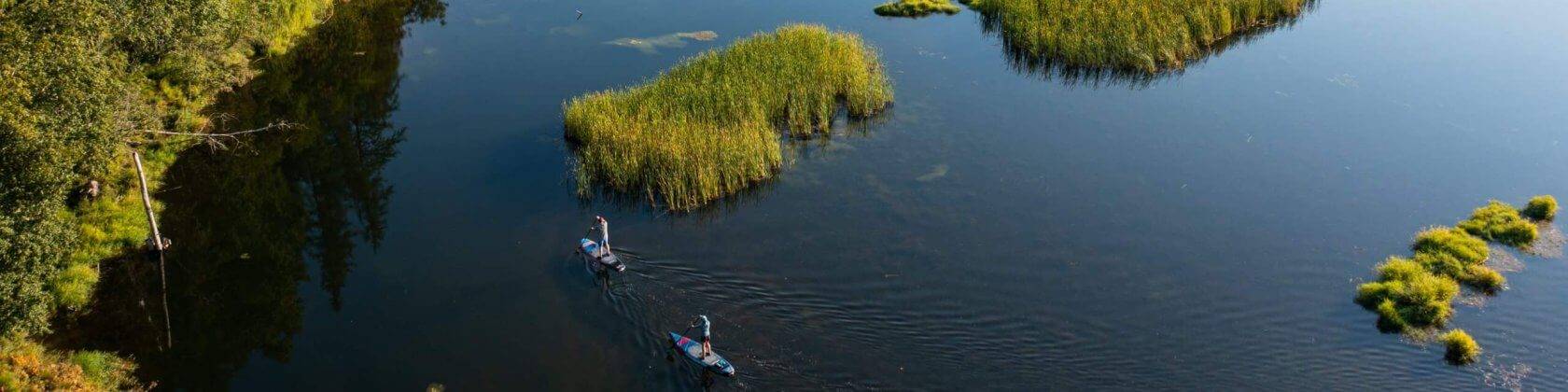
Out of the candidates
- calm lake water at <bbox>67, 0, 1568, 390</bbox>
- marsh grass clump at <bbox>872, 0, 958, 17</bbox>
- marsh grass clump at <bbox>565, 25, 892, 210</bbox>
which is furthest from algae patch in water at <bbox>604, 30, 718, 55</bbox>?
marsh grass clump at <bbox>872, 0, 958, 17</bbox>

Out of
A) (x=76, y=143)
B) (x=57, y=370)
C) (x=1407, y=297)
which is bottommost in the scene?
(x=1407, y=297)

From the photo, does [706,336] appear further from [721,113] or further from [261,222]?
[261,222]

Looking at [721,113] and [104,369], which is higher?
[721,113]

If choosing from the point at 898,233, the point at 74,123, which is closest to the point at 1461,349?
the point at 898,233

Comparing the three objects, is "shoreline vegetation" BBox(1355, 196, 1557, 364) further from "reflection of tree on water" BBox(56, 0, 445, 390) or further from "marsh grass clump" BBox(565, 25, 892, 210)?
"reflection of tree on water" BBox(56, 0, 445, 390)

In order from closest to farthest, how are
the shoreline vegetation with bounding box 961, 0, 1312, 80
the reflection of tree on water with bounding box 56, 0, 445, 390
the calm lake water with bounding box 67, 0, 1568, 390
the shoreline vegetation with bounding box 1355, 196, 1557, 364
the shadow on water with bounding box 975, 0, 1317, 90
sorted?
1. the calm lake water with bounding box 67, 0, 1568, 390
2. the reflection of tree on water with bounding box 56, 0, 445, 390
3. the shoreline vegetation with bounding box 1355, 196, 1557, 364
4. the shadow on water with bounding box 975, 0, 1317, 90
5. the shoreline vegetation with bounding box 961, 0, 1312, 80

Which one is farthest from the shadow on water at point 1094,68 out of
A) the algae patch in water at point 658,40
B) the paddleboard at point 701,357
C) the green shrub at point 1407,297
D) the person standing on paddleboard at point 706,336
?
the paddleboard at point 701,357
